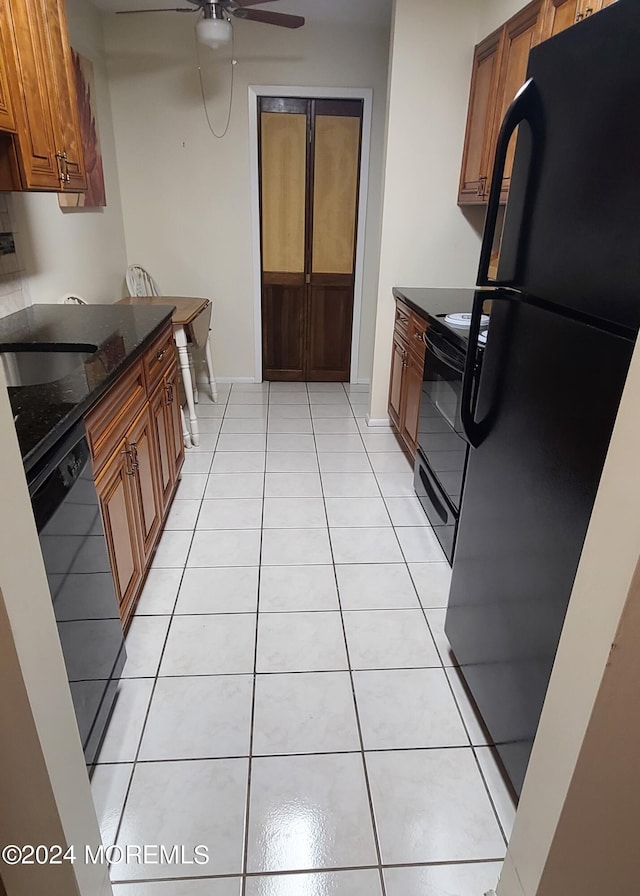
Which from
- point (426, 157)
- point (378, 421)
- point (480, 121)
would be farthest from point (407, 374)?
point (480, 121)

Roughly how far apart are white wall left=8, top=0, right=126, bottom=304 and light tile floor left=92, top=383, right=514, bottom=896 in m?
1.36

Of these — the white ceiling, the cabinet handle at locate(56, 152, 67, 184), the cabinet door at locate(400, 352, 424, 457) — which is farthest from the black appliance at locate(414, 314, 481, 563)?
the white ceiling

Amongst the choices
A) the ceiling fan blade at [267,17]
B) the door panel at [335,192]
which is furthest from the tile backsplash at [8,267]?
the door panel at [335,192]

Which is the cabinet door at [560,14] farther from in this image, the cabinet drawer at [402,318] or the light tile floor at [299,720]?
the light tile floor at [299,720]

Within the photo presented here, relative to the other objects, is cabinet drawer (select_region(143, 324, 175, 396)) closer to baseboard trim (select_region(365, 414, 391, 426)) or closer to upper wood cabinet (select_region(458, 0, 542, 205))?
baseboard trim (select_region(365, 414, 391, 426))

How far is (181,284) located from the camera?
Answer: 4.40m

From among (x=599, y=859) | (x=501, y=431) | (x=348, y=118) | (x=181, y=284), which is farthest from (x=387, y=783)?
(x=348, y=118)

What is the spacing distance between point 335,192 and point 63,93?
2461 millimetres

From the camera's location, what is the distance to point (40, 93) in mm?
1934

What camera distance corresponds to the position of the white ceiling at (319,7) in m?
3.39

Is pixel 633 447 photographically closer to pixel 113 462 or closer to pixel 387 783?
pixel 387 783

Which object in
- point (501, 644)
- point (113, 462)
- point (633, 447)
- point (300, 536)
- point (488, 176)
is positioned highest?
point (488, 176)

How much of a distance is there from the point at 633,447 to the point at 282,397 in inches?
150

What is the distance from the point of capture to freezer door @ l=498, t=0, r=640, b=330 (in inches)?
36.4
